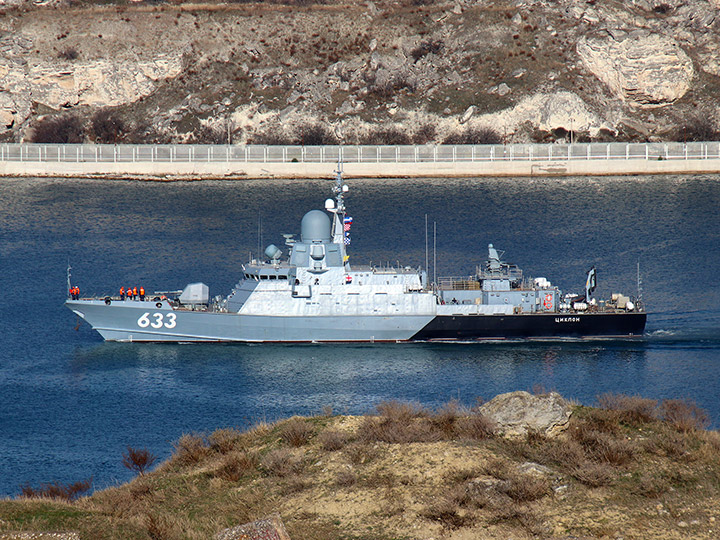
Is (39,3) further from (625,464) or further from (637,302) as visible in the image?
(625,464)

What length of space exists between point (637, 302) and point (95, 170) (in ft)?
227

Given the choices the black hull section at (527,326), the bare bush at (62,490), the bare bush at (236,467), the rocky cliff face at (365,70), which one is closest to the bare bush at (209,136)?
the rocky cliff face at (365,70)

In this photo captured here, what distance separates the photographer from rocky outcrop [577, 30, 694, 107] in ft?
380

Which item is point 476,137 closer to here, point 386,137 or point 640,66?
point 386,137

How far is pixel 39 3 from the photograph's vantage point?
132625 millimetres

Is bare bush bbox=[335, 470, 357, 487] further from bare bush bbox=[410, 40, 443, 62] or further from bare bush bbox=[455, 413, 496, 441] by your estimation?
bare bush bbox=[410, 40, 443, 62]

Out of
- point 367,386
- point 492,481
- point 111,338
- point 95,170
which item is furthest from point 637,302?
point 95,170

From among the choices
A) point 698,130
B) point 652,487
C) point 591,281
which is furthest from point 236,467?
point 698,130

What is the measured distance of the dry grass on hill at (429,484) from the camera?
68.7ft

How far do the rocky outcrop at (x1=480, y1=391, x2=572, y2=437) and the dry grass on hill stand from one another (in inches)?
12.2

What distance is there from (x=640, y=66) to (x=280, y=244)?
200 ft

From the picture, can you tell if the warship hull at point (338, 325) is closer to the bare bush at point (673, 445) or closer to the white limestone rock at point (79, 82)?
the bare bush at point (673, 445)

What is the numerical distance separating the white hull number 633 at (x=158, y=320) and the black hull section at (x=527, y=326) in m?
12.6

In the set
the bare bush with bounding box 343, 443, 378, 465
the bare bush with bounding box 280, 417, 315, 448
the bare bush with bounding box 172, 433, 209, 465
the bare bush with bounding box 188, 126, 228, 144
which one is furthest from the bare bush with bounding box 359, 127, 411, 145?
the bare bush with bounding box 343, 443, 378, 465
